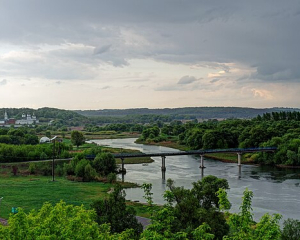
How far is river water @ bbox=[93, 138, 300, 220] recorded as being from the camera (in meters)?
50.0

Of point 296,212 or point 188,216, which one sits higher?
point 188,216

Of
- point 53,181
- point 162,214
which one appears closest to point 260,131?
point 53,181

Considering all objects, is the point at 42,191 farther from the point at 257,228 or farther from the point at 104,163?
the point at 257,228

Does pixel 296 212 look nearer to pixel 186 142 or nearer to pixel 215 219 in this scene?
pixel 215 219

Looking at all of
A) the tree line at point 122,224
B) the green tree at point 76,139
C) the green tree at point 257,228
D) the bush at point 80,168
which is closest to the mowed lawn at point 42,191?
the bush at point 80,168

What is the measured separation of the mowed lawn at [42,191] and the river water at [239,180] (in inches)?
247

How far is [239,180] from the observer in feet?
229

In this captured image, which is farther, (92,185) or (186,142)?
(186,142)

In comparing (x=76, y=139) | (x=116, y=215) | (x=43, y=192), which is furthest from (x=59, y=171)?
(x=116, y=215)

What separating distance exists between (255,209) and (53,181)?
36.0 metres

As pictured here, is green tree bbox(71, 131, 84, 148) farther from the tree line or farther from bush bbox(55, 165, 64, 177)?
the tree line

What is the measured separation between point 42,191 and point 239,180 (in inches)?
1325

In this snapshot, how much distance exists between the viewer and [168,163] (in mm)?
95250

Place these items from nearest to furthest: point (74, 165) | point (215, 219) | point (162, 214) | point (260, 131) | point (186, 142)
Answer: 1. point (162, 214)
2. point (215, 219)
3. point (74, 165)
4. point (260, 131)
5. point (186, 142)
